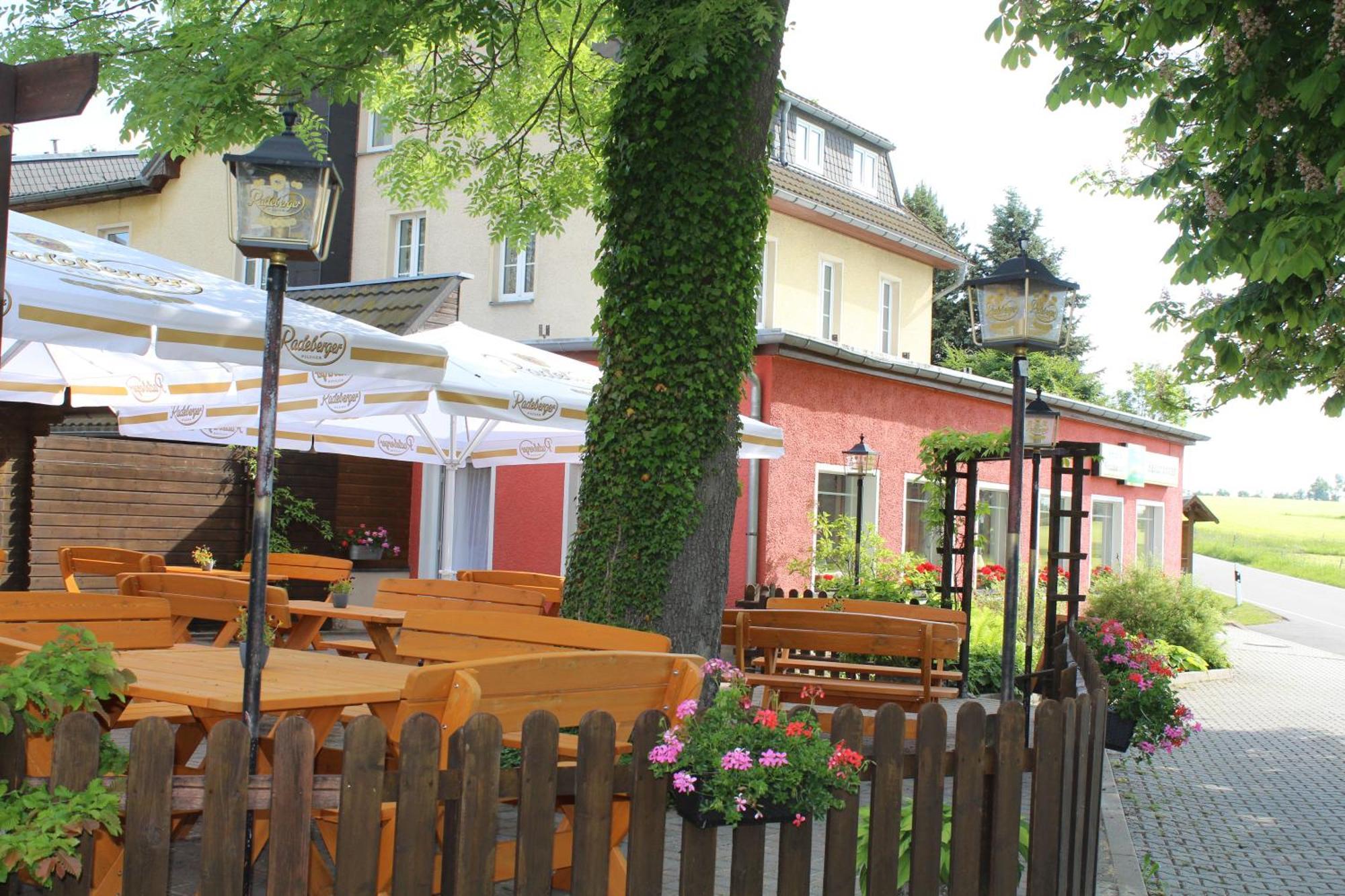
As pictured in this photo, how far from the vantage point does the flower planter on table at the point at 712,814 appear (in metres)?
3.54

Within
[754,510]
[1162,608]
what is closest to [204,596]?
[754,510]

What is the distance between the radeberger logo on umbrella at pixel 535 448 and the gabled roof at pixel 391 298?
4.86 meters

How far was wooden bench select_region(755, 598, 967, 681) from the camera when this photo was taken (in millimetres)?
8841

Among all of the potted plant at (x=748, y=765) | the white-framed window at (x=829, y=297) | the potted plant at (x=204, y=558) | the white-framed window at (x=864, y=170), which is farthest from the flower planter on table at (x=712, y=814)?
the white-framed window at (x=864, y=170)

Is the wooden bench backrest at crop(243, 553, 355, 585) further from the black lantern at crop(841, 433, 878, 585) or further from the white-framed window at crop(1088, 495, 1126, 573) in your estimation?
the white-framed window at crop(1088, 495, 1126, 573)

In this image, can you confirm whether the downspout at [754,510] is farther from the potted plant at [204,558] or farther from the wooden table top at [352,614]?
the wooden table top at [352,614]

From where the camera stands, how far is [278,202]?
4.96 meters

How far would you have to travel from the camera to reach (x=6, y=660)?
421 cm

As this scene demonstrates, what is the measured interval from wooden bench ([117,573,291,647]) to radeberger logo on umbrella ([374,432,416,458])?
399 centimetres

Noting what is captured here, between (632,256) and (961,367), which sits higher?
(961,367)

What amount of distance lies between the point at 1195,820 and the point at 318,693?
603 centimetres

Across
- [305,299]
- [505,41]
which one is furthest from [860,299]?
[505,41]

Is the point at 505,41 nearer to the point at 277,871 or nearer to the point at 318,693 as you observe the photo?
the point at 318,693

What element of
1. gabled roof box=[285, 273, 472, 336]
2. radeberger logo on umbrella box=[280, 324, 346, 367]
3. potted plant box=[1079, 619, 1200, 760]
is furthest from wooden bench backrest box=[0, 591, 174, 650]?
gabled roof box=[285, 273, 472, 336]
